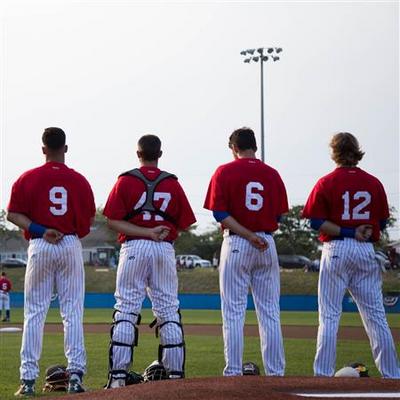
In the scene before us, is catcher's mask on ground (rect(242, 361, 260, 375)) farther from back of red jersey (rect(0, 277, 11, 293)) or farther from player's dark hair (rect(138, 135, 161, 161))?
back of red jersey (rect(0, 277, 11, 293))

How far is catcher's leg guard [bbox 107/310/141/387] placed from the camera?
8516mm

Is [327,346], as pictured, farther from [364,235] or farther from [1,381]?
[1,381]

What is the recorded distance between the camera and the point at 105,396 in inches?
268

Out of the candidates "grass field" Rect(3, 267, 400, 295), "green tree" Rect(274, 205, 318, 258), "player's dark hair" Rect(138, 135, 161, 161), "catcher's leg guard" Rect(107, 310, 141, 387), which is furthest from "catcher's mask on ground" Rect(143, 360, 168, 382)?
"green tree" Rect(274, 205, 318, 258)

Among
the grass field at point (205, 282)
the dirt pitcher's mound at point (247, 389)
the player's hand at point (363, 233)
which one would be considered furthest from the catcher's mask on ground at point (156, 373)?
the grass field at point (205, 282)

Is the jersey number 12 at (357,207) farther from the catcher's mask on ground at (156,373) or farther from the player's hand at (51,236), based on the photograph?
the player's hand at (51,236)

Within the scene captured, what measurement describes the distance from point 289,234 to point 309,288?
48.1 metres

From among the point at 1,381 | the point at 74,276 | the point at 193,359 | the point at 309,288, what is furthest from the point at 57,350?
the point at 309,288

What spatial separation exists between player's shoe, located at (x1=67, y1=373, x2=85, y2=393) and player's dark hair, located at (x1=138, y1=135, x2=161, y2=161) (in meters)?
2.20

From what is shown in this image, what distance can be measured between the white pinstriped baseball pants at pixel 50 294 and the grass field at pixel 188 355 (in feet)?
1.83

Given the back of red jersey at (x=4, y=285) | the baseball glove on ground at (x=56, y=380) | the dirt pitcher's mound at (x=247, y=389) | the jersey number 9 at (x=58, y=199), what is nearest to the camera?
the dirt pitcher's mound at (x=247, y=389)

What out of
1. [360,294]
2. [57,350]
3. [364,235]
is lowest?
[57,350]

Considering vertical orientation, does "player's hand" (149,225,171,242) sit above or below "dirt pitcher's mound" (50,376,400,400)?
above

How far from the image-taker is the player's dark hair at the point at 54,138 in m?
9.07
